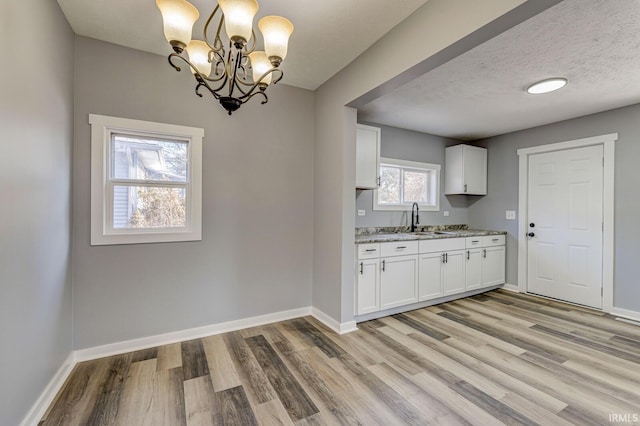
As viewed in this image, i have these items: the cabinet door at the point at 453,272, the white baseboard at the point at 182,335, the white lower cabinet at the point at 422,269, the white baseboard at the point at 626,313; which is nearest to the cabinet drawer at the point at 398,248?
the white lower cabinet at the point at 422,269

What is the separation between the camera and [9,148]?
4.64ft

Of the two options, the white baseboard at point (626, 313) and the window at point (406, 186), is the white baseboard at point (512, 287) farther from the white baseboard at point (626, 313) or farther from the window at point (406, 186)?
the window at point (406, 186)

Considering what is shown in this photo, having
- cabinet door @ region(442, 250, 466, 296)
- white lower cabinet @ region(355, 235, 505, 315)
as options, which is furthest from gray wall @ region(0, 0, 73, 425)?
cabinet door @ region(442, 250, 466, 296)

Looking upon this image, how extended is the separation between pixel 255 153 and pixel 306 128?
70 centimetres

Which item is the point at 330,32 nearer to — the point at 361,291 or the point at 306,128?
the point at 306,128


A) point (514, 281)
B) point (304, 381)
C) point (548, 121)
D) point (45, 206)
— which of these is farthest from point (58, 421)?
point (548, 121)

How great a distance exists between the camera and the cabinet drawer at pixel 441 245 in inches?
141

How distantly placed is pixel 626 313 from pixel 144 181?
5.43 metres

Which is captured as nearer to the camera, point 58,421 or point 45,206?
point 58,421

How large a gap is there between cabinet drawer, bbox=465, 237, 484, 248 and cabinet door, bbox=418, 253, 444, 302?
22.6 inches

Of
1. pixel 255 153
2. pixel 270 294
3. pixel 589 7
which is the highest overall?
pixel 589 7

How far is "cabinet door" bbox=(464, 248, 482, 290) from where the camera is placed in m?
4.02

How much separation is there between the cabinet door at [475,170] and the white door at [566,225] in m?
0.65

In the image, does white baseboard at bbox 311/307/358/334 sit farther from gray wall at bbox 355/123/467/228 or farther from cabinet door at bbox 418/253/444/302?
gray wall at bbox 355/123/467/228
